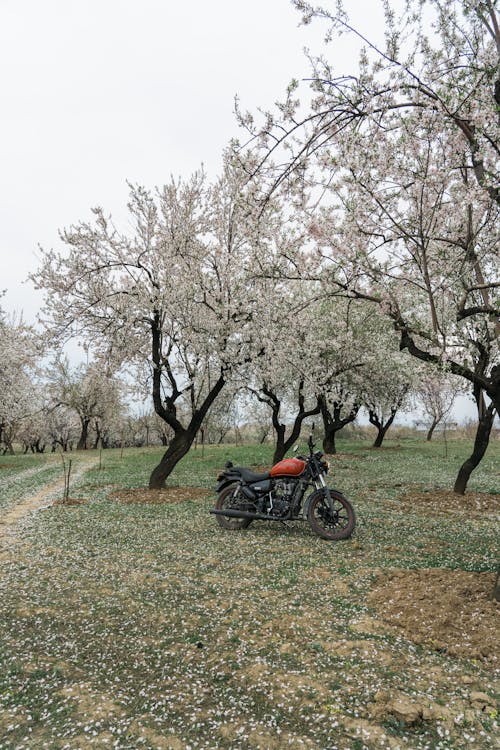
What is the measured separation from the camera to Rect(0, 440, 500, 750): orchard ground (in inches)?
153

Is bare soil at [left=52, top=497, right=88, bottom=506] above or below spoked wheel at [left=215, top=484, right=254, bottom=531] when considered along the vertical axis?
below

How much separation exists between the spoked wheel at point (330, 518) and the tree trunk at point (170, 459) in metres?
7.94

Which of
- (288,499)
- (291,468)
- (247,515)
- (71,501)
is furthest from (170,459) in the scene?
(291,468)

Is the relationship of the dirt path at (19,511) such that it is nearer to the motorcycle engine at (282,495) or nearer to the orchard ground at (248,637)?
the orchard ground at (248,637)

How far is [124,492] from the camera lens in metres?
16.4

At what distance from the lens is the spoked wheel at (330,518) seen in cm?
949

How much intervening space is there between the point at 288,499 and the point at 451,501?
7189 mm

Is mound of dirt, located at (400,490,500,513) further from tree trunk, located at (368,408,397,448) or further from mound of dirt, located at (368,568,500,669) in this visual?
tree trunk, located at (368,408,397,448)

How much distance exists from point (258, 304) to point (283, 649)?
41.7 feet

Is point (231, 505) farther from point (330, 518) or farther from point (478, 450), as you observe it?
point (478, 450)

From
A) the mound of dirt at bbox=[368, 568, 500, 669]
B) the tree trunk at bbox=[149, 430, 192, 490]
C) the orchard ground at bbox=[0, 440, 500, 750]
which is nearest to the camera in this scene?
the orchard ground at bbox=[0, 440, 500, 750]

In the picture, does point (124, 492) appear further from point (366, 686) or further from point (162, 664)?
point (366, 686)

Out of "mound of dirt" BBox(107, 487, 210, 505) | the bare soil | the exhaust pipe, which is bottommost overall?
the bare soil

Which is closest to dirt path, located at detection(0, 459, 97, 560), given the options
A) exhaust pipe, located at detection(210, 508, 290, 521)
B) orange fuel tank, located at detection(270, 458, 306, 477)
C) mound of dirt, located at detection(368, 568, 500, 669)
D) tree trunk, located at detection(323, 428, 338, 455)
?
exhaust pipe, located at detection(210, 508, 290, 521)
